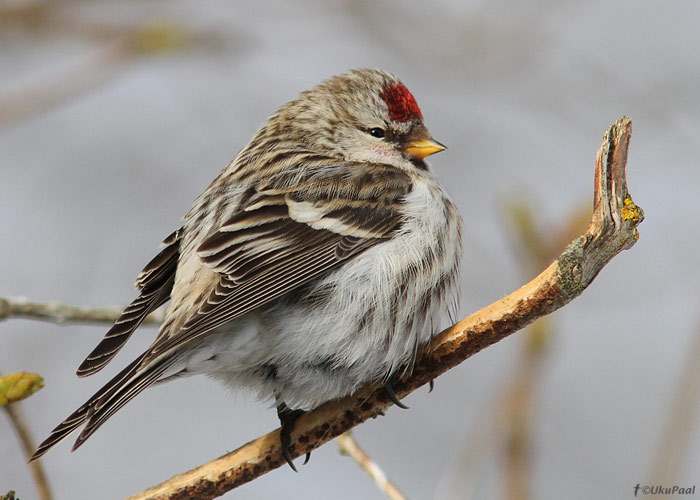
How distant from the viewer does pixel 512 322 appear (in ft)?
7.59

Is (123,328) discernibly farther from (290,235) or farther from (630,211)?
(630,211)

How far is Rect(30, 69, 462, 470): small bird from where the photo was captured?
2.67 m

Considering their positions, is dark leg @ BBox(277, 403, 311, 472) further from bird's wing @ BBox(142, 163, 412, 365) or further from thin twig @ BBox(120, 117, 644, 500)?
bird's wing @ BBox(142, 163, 412, 365)

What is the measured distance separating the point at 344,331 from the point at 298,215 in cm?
49

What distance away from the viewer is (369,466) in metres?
2.73

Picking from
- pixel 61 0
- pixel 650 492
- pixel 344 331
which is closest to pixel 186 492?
pixel 344 331

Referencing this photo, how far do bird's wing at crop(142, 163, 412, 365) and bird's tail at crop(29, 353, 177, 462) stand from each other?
43 mm

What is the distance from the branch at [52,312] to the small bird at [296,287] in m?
0.19

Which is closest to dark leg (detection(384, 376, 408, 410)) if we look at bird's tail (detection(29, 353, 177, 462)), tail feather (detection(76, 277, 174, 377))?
bird's tail (detection(29, 353, 177, 462))

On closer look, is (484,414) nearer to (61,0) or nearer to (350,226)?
(350,226)

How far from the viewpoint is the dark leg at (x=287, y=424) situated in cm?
→ 273

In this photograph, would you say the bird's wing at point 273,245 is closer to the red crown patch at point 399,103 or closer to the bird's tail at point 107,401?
the bird's tail at point 107,401

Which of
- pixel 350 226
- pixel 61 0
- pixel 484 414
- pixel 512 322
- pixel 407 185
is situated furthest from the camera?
pixel 61 0

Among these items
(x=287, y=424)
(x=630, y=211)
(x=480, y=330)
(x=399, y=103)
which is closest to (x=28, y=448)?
(x=287, y=424)
